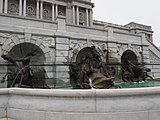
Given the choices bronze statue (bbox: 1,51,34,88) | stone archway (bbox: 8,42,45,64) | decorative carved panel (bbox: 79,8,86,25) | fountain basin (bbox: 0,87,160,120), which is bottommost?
fountain basin (bbox: 0,87,160,120)

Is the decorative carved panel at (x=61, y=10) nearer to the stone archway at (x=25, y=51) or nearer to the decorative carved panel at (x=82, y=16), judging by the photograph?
the decorative carved panel at (x=82, y=16)

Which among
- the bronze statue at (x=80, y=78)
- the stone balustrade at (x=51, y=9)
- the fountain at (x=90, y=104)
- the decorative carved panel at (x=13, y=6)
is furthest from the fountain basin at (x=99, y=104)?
the decorative carved panel at (x=13, y=6)

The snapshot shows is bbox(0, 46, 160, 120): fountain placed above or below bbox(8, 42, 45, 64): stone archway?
below

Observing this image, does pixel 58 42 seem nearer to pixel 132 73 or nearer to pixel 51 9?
pixel 132 73

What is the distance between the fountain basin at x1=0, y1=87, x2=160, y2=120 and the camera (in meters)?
4.24

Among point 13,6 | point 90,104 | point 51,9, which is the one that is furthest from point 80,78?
point 51,9

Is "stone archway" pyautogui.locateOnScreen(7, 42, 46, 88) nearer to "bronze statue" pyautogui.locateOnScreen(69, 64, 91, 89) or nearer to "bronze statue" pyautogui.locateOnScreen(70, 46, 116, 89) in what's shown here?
"bronze statue" pyautogui.locateOnScreen(69, 64, 91, 89)

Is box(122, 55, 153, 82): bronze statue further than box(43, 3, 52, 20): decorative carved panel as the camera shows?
No

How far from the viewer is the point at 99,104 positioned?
14.0 feet

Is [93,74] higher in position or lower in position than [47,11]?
lower

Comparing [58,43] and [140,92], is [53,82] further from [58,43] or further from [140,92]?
[140,92]

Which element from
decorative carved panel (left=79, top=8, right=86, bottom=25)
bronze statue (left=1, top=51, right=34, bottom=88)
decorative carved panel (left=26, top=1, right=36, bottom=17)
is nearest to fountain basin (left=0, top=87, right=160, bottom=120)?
bronze statue (left=1, top=51, right=34, bottom=88)

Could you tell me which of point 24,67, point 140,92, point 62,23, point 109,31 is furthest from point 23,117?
point 109,31

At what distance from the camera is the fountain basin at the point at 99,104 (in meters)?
4.24
